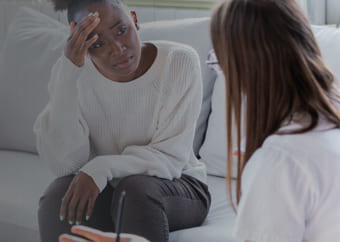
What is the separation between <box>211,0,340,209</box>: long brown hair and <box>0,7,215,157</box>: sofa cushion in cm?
23

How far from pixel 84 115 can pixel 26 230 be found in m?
0.24

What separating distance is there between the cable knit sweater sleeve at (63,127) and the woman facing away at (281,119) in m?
0.28

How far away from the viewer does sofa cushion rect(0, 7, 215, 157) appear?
0.97 metres

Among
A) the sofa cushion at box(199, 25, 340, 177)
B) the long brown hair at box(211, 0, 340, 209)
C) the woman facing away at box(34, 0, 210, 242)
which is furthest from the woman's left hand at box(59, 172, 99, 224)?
the long brown hair at box(211, 0, 340, 209)

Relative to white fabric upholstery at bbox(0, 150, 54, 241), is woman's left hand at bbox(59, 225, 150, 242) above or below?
below

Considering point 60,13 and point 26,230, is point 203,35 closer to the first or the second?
point 60,13

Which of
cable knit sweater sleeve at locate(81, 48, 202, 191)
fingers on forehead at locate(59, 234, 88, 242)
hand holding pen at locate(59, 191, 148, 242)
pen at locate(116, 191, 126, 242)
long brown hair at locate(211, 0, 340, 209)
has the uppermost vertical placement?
long brown hair at locate(211, 0, 340, 209)

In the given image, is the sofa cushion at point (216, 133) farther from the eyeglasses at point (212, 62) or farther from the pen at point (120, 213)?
the pen at point (120, 213)

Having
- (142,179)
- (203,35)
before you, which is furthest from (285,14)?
(142,179)

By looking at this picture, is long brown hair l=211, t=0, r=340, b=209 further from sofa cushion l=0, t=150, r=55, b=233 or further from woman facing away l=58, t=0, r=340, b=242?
sofa cushion l=0, t=150, r=55, b=233

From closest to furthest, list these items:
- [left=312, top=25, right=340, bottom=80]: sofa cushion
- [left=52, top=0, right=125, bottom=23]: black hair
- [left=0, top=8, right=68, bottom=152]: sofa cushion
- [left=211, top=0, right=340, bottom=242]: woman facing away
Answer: [left=211, top=0, right=340, bottom=242]: woman facing away
[left=52, top=0, right=125, bottom=23]: black hair
[left=0, top=8, right=68, bottom=152]: sofa cushion
[left=312, top=25, right=340, bottom=80]: sofa cushion

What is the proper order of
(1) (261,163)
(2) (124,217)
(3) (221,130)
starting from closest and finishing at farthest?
(1) (261,163) < (2) (124,217) < (3) (221,130)

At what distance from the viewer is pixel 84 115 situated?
0.92 metres

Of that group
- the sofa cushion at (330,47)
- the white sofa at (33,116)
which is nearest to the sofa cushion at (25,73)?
the white sofa at (33,116)
